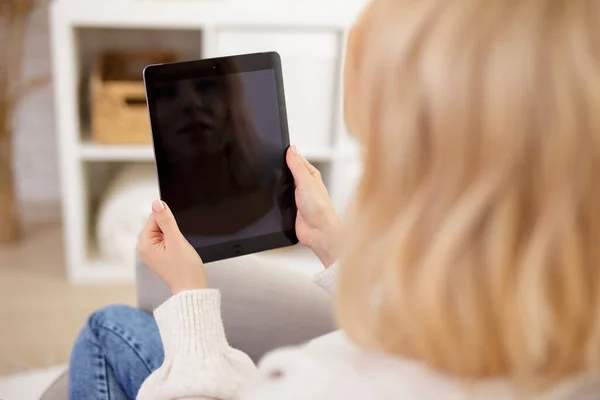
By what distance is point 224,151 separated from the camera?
84 cm

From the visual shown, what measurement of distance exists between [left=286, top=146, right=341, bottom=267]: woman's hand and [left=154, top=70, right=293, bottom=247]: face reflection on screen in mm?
19

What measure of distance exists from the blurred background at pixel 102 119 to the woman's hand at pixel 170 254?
29.1 inches

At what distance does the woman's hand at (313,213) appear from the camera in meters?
0.82

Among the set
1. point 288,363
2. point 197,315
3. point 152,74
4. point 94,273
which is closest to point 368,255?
point 288,363

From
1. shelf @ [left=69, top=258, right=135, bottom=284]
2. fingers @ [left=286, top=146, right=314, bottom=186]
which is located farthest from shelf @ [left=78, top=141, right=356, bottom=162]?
fingers @ [left=286, top=146, right=314, bottom=186]

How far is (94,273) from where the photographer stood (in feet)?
5.57

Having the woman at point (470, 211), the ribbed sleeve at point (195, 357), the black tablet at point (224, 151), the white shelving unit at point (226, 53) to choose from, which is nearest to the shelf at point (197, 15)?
the white shelving unit at point (226, 53)

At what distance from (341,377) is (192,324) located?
219 millimetres

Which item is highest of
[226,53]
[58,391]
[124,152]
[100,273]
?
[226,53]

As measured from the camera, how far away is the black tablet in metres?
0.81

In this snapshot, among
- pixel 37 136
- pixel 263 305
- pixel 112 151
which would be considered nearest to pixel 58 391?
pixel 263 305

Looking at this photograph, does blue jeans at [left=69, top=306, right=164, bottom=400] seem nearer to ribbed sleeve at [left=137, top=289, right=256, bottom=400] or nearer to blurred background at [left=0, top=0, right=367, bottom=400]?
ribbed sleeve at [left=137, top=289, right=256, bottom=400]

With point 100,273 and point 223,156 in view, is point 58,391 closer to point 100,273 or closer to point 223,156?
point 223,156

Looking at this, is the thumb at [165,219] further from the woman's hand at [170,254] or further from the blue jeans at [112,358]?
the blue jeans at [112,358]
